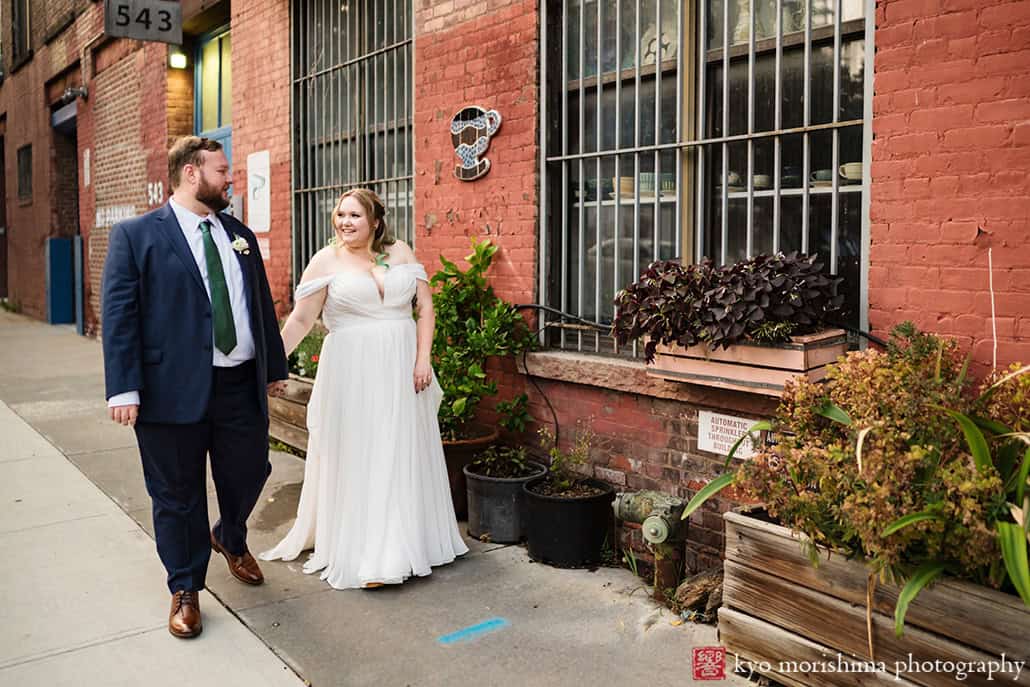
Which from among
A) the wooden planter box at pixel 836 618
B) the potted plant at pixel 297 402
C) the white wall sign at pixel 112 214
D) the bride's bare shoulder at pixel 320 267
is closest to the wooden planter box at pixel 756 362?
the wooden planter box at pixel 836 618

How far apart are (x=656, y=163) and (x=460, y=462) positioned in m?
2.06

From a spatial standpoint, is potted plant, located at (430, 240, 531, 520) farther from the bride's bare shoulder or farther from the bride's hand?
the bride's bare shoulder

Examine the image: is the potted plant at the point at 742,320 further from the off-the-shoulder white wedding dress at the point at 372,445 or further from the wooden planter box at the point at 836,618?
the off-the-shoulder white wedding dress at the point at 372,445

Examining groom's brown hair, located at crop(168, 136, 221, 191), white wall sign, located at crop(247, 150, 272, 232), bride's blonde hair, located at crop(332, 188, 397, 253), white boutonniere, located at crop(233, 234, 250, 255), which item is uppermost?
white wall sign, located at crop(247, 150, 272, 232)

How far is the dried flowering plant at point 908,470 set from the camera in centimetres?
277

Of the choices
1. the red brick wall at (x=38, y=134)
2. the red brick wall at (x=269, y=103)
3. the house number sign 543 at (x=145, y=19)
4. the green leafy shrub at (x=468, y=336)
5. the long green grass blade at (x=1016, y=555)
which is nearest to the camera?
the long green grass blade at (x=1016, y=555)

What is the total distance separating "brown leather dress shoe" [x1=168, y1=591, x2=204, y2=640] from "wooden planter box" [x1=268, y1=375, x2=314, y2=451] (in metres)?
2.82

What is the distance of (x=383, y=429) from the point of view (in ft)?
15.1

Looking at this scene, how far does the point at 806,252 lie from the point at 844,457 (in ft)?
4.55

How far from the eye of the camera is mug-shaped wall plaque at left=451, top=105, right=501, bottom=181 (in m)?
5.70

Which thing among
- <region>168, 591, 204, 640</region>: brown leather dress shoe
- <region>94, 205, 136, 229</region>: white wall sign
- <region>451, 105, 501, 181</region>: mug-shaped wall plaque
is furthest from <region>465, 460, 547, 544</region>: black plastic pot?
<region>94, 205, 136, 229</region>: white wall sign

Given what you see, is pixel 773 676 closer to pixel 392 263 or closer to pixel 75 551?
pixel 392 263

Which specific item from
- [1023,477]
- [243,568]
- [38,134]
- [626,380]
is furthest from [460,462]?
[38,134]

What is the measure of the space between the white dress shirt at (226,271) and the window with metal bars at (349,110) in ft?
9.10
